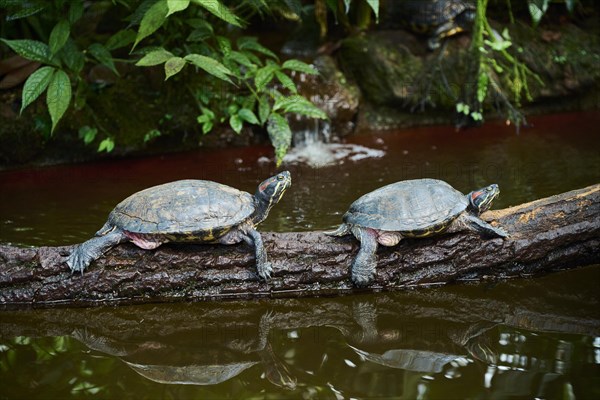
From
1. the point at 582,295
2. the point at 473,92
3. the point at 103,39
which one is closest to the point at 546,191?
the point at 582,295

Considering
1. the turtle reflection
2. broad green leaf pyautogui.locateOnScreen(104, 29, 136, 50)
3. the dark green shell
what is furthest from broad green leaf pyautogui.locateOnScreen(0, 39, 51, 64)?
the dark green shell

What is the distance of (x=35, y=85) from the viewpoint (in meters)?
4.96

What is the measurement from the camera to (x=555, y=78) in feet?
28.0

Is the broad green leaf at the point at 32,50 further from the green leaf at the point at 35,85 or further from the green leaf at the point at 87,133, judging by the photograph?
the green leaf at the point at 87,133

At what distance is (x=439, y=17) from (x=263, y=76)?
373 cm

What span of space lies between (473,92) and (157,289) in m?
5.41

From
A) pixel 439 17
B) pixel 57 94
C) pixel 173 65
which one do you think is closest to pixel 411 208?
pixel 173 65

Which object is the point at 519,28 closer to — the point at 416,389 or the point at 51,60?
the point at 51,60

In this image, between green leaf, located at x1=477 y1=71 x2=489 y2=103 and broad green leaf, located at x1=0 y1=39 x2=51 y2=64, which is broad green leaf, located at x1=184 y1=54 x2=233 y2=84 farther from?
green leaf, located at x1=477 y1=71 x2=489 y2=103

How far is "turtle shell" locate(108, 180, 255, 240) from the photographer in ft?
11.9

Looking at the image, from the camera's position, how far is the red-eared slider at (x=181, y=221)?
143 inches

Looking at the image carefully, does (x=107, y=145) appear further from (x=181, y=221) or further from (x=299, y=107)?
(x=181, y=221)

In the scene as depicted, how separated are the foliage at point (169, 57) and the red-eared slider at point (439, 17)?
2.84 metres

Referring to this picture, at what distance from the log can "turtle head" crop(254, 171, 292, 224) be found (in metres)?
0.24
